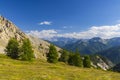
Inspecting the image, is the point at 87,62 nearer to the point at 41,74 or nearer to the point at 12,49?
the point at 12,49

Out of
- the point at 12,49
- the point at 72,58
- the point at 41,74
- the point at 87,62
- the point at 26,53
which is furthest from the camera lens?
the point at 87,62

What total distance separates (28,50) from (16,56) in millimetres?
14204

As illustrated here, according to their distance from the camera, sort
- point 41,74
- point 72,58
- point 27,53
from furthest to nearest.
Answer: point 72,58, point 27,53, point 41,74

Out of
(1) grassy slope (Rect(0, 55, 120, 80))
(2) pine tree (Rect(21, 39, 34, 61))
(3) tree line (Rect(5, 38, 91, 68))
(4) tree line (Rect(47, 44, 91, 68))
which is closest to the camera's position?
(1) grassy slope (Rect(0, 55, 120, 80))

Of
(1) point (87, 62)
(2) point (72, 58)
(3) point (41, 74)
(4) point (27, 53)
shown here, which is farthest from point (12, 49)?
(3) point (41, 74)

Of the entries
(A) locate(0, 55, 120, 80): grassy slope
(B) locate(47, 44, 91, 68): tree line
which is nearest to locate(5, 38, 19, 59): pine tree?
(B) locate(47, 44, 91, 68): tree line

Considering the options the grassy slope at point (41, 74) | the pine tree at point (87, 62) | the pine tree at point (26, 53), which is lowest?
the grassy slope at point (41, 74)

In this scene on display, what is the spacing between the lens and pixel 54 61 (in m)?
110

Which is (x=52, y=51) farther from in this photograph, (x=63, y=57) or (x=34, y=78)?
(x=34, y=78)

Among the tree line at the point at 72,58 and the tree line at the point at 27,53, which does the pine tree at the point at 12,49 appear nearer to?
the tree line at the point at 27,53

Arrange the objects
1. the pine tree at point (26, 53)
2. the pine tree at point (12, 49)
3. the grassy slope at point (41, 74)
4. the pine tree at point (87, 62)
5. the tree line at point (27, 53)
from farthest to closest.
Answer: the pine tree at point (87, 62), the pine tree at point (12, 49), the tree line at point (27, 53), the pine tree at point (26, 53), the grassy slope at point (41, 74)

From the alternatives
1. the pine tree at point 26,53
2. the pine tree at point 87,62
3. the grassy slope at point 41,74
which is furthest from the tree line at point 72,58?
the grassy slope at point 41,74

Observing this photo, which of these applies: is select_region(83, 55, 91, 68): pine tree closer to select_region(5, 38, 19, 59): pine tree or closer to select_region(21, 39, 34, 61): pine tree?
select_region(21, 39, 34, 61): pine tree

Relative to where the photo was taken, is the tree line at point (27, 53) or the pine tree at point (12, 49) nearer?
the tree line at point (27, 53)
